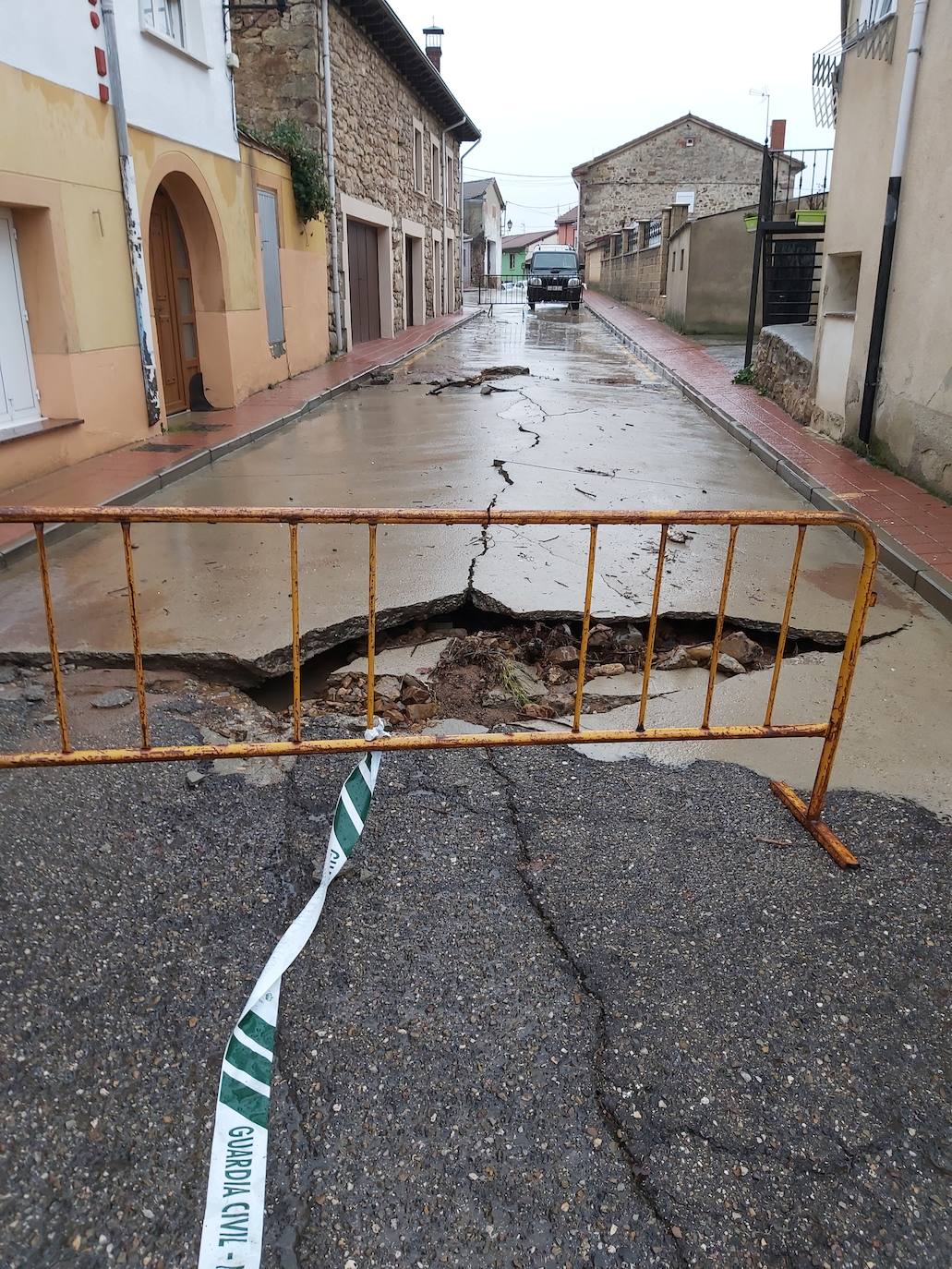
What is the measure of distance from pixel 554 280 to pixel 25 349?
1198 inches

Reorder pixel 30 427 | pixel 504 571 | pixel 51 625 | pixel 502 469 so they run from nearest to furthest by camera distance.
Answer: pixel 51 625 < pixel 504 571 < pixel 30 427 < pixel 502 469

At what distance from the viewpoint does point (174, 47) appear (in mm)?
9422

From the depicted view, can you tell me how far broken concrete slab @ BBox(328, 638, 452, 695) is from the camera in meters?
4.22

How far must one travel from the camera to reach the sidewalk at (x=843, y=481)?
5602 millimetres

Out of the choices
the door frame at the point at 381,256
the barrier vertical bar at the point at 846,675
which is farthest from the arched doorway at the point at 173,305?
→ the barrier vertical bar at the point at 846,675

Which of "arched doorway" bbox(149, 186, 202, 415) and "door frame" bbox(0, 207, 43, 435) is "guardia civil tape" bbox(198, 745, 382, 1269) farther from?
"arched doorway" bbox(149, 186, 202, 415)

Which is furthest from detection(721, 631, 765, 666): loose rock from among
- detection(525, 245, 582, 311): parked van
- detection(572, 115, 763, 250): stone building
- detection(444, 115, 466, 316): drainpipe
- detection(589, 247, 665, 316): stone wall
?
detection(572, 115, 763, 250): stone building

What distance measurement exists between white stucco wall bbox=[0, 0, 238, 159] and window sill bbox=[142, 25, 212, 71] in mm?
12

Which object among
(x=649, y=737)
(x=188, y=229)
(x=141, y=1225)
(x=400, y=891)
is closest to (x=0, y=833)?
(x=400, y=891)

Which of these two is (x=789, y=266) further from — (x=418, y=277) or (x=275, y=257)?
(x=418, y=277)

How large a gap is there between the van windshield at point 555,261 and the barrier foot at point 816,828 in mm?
35728

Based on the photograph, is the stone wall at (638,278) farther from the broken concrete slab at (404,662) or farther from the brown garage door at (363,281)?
the broken concrete slab at (404,662)

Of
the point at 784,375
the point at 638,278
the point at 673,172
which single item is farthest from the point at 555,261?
the point at 784,375

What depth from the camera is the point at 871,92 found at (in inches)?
327
